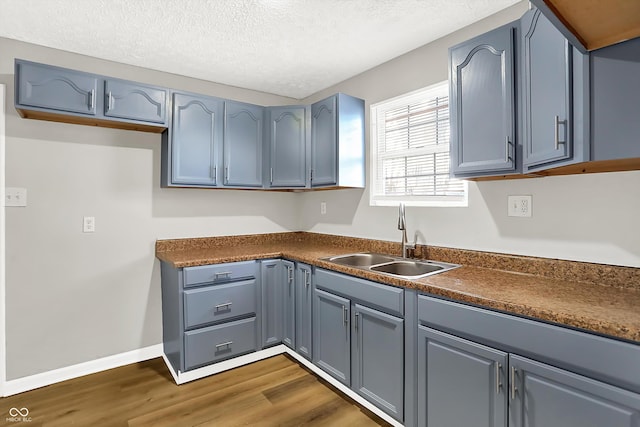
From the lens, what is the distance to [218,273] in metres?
2.48

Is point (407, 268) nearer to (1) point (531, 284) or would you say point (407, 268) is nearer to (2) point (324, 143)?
(1) point (531, 284)

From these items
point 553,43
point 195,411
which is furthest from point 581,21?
point 195,411

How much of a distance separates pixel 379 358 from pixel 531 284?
88 cm

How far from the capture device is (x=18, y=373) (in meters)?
2.30

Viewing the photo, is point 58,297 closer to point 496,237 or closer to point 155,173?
point 155,173

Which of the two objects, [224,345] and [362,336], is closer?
[362,336]

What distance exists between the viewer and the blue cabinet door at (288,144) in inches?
120

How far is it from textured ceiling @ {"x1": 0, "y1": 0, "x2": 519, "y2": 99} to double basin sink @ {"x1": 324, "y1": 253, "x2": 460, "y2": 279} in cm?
152

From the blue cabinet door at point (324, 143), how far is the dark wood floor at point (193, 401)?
1.55 meters

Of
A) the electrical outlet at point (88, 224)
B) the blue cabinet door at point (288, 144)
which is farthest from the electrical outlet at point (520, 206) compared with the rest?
→ the electrical outlet at point (88, 224)

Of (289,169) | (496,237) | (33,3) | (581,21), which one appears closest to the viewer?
(581,21)

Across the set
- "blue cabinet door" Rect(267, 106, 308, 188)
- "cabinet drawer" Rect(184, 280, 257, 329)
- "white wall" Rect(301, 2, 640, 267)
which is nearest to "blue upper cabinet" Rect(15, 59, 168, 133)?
"blue cabinet door" Rect(267, 106, 308, 188)

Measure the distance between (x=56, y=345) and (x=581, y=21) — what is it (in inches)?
134

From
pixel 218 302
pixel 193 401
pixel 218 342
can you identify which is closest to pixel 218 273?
pixel 218 302
